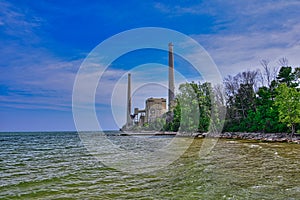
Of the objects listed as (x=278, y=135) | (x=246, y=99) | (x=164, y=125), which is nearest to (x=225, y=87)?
(x=246, y=99)

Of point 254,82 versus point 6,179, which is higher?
point 254,82

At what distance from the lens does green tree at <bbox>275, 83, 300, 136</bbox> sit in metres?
36.1

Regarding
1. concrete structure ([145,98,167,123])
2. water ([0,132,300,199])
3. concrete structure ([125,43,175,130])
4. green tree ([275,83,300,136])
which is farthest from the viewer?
concrete structure ([145,98,167,123])

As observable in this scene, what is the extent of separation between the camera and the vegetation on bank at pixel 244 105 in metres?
37.8

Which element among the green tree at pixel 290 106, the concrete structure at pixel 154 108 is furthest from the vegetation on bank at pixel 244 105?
the concrete structure at pixel 154 108

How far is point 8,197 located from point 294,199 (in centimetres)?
871

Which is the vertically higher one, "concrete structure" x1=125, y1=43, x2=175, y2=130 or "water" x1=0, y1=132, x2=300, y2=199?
"concrete structure" x1=125, y1=43, x2=175, y2=130

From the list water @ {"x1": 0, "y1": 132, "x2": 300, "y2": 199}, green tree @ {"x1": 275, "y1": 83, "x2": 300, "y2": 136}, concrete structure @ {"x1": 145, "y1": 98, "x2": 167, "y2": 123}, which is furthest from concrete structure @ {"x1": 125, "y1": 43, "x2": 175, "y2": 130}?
water @ {"x1": 0, "y1": 132, "x2": 300, "y2": 199}

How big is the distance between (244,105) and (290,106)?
1857 cm

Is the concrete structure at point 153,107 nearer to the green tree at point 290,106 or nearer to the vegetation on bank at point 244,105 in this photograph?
the vegetation on bank at point 244,105

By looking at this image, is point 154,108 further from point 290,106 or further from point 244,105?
point 290,106

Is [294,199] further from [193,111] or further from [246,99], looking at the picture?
[193,111]

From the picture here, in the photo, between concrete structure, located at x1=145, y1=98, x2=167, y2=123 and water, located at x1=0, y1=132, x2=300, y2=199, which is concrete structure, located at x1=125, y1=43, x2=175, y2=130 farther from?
water, located at x1=0, y1=132, x2=300, y2=199

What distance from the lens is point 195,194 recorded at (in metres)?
8.20
